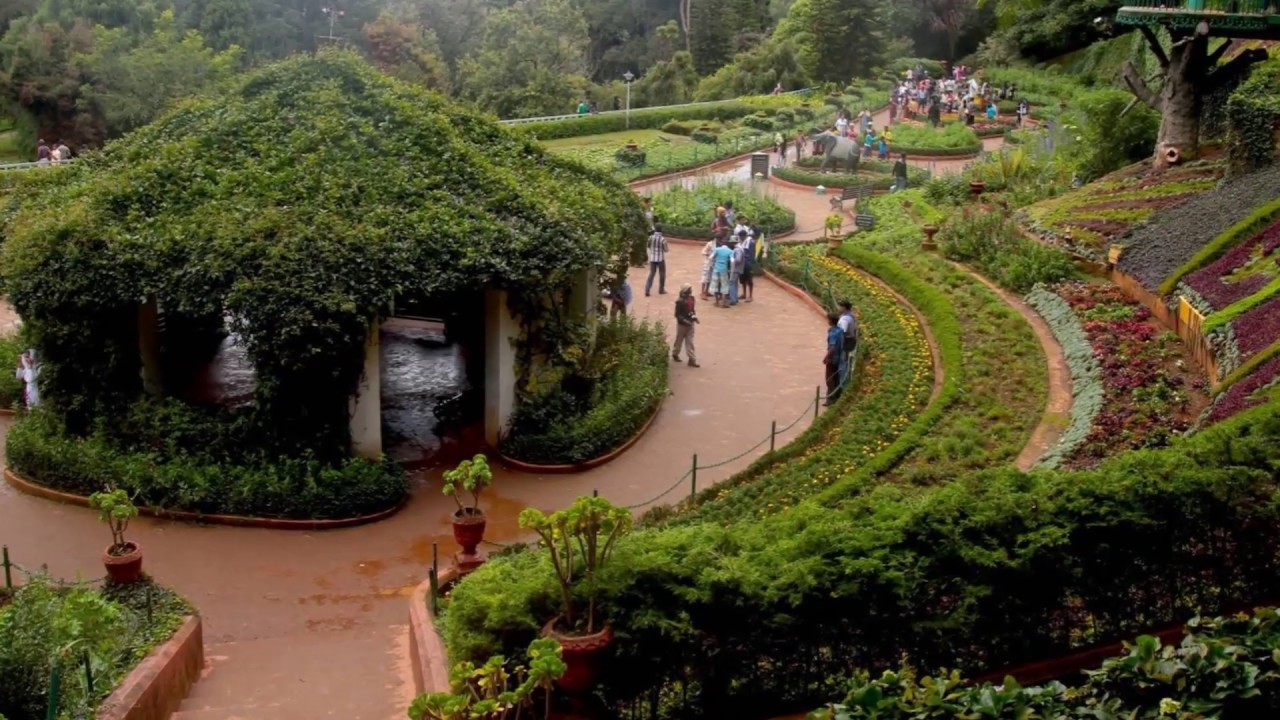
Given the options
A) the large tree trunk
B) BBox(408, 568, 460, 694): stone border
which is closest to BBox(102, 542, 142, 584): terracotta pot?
BBox(408, 568, 460, 694): stone border

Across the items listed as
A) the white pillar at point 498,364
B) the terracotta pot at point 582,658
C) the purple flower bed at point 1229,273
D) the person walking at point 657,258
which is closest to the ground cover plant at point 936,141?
the person walking at point 657,258

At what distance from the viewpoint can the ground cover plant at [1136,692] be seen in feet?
20.8

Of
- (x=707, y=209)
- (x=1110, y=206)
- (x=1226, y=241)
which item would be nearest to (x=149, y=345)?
(x=1226, y=241)

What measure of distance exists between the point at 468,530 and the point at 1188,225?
46.3 ft

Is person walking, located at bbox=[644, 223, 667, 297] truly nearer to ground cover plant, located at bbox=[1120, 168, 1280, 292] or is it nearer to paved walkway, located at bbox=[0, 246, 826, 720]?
paved walkway, located at bbox=[0, 246, 826, 720]

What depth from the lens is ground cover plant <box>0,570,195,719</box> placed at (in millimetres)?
8281

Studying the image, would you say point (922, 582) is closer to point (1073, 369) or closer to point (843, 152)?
point (1073, 369)

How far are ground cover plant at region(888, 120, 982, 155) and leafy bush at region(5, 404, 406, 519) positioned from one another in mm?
29715

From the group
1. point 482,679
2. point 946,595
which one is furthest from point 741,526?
point 482,679

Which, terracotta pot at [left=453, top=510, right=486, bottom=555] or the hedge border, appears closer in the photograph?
terracotta pot at [left=453, top=510, right=486, bottom=555]

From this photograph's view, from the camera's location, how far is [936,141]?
139 ft

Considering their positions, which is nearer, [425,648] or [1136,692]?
[1136,692]

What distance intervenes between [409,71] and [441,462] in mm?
38029

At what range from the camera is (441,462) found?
16750 mm
